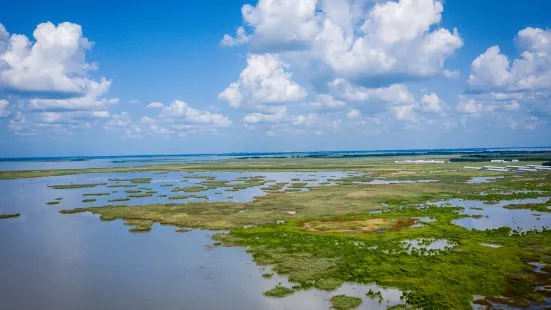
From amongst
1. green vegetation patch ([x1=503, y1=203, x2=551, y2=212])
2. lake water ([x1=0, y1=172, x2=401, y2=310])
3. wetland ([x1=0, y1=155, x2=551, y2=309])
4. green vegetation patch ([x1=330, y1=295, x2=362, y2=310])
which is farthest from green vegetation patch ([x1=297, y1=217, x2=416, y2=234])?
green vegetation patch ([x1=503, y1=203, x2=551, y2=212])

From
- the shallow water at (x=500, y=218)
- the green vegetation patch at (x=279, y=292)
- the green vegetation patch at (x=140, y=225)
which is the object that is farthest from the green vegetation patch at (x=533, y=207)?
the green vegetation patch at (x=140, y=225)

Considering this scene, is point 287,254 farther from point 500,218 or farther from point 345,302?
point 500,218

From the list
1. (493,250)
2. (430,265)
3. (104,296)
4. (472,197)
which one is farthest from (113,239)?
(472,197)

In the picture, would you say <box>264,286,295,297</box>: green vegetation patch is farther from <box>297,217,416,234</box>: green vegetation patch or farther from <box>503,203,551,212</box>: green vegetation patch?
<box>503,203,551,212</box>: green vegetation patch

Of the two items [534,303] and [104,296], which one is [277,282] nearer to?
[104,296]

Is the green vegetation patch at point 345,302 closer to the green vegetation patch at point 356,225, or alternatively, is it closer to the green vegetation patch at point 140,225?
the green vegetation patch at point 356,225
